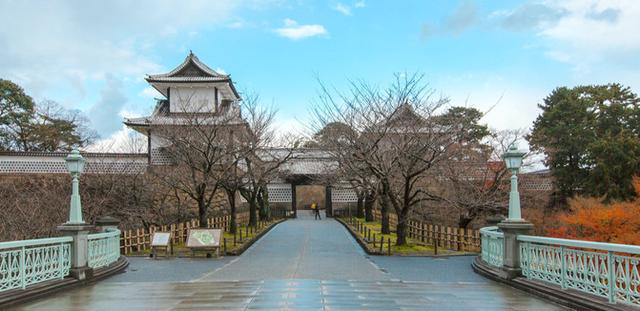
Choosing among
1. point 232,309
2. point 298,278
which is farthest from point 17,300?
point 298,278

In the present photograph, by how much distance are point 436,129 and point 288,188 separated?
28.0m

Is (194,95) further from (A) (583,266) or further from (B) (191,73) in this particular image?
(A) (583,266)

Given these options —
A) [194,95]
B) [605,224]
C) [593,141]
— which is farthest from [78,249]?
[593,141]

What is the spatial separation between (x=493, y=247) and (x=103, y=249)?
10.1 metres

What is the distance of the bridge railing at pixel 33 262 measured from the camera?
9.04m

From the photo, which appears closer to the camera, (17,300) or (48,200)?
(17,300)

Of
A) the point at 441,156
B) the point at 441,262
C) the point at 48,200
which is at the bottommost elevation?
the point at 441,262

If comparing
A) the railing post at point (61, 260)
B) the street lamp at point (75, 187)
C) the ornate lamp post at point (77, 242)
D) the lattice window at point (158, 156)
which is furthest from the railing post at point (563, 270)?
the lattice window at point (158, 156)

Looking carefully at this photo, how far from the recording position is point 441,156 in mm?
A: 18266

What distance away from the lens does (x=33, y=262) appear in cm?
988

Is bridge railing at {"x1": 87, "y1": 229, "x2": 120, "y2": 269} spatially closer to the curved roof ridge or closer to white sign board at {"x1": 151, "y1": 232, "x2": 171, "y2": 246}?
white sign board at {"x1": 151, "y1": 232, "x2": 171, "y2": 246}

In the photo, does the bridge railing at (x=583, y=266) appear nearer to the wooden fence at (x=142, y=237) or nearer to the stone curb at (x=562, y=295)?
the stone curb at (x=562, y=295)

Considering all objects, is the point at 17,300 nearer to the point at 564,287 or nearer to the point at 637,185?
the point at 564,287

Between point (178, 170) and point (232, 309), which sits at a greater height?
point (178, 170)
